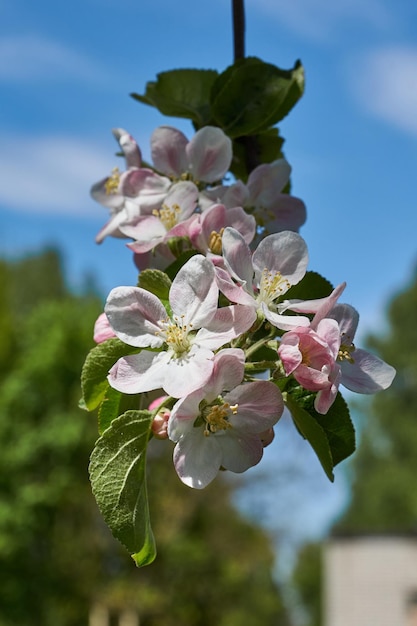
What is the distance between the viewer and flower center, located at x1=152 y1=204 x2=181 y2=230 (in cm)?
108

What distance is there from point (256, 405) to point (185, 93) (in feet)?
1.81

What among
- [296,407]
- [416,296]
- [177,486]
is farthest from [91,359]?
[416,296]

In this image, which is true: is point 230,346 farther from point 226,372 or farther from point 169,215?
point 169,215

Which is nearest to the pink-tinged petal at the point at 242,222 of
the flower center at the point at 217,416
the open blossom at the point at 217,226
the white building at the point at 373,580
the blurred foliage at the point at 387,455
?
the open blossom at the point at 217,226

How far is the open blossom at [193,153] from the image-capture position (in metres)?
1.14

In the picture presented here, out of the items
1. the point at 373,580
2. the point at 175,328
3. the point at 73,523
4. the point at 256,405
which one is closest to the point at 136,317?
the point at 175,328

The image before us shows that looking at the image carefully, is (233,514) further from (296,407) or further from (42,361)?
(296,407)

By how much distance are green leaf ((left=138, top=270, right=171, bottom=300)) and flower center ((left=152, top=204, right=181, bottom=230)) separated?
161 millimetres

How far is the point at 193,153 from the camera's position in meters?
1.14

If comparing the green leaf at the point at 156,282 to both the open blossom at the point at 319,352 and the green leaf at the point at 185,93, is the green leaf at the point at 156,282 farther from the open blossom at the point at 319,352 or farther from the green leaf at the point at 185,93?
the green leaf at the point at 185,93

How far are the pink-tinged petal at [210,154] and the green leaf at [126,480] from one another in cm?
36

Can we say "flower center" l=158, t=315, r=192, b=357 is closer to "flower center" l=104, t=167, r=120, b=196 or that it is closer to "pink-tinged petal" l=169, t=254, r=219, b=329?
"pink-tinged petal" l=169, t=254, r=219, b=329

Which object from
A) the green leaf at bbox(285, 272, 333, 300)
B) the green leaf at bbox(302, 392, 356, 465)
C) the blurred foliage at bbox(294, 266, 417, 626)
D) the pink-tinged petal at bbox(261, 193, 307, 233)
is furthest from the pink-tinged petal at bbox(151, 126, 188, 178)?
the blurred foliage at bbox(294, 266, 417, 626)

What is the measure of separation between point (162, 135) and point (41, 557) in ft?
45.0
